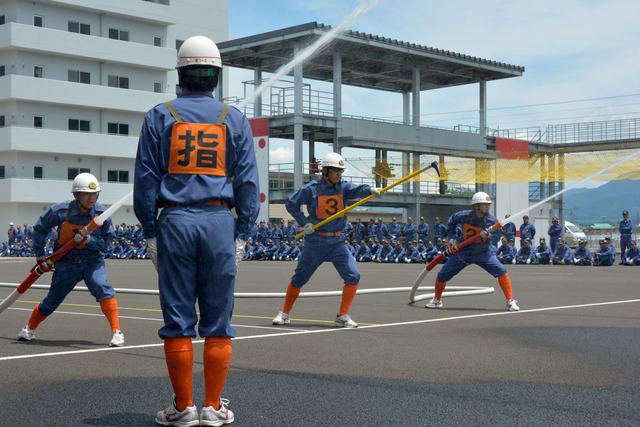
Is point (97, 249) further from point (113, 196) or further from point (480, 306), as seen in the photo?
point (113, 196)

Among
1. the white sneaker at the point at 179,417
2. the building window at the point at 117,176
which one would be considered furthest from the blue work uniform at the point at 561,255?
the building window at the point at 117,176

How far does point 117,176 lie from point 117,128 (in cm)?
353

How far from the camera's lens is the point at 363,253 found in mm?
38531

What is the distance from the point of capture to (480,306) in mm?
13875

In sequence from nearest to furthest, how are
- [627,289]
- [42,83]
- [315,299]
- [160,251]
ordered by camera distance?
[160,251] → [315,299] → [627,289] → [42,83]

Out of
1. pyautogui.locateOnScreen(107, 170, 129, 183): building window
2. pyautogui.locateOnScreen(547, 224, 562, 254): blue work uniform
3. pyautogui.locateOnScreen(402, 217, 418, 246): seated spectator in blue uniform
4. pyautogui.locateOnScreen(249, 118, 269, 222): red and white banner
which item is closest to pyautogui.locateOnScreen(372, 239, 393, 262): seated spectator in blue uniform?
pyautogui.locateOnScreen(402, 217, 418, 246): seated spectator in blue uniform

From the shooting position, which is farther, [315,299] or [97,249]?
[315,299]

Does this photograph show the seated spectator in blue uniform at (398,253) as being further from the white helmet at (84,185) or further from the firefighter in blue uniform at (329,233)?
the white helmet at (84,185)

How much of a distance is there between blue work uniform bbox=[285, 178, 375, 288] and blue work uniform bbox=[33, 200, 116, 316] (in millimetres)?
2599

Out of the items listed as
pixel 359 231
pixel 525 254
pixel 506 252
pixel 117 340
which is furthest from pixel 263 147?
pixel 117 340

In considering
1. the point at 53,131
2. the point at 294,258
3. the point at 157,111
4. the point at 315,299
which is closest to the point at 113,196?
the point at 53,131

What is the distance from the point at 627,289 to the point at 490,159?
29243 millimetres

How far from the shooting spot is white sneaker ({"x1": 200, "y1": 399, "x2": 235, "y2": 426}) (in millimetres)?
5223

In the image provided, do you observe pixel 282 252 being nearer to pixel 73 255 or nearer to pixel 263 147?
pixel 263 147
